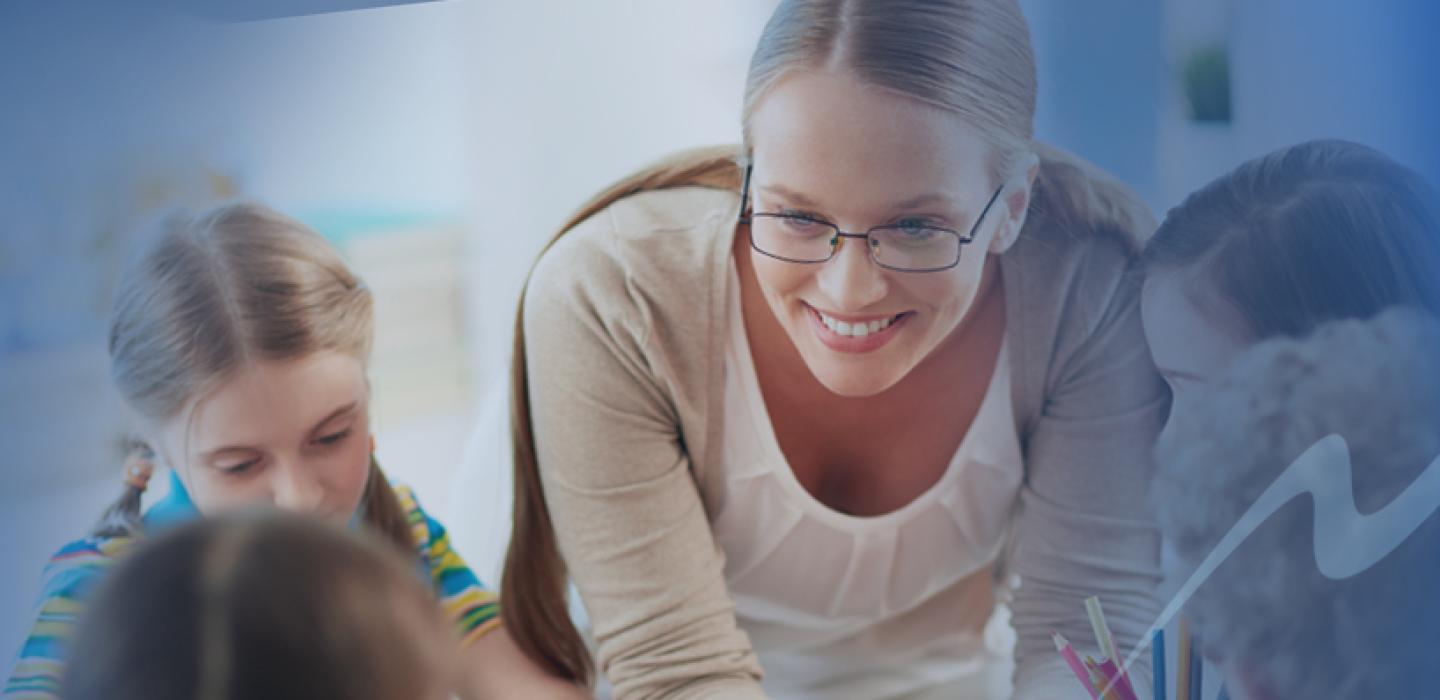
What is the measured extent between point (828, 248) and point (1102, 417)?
0.24 m

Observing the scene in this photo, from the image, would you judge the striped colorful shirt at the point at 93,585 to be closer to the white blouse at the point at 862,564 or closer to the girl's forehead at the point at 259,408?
the girl's forehead at the point at 259,408

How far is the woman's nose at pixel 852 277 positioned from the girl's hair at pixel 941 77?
3.7 inches

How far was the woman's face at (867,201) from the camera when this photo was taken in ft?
2.73

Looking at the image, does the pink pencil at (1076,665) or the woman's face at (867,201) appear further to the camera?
the pink pencil at (1076,665)

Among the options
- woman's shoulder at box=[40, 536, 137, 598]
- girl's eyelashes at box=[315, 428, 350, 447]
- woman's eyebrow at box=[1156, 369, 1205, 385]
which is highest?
woman's eyebrow at box=[1156, 369, 1205, 385]

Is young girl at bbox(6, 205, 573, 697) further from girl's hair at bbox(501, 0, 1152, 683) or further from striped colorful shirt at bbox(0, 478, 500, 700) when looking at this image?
girl's hair at bbox(501, 0, 1152, 683)

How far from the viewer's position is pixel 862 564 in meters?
1.02

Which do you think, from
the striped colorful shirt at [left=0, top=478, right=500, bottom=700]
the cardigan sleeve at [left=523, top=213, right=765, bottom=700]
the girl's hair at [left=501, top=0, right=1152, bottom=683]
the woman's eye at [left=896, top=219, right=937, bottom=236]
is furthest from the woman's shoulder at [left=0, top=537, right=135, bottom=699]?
the woman's eye at [left=896, top=219, right=937, bottom=236]

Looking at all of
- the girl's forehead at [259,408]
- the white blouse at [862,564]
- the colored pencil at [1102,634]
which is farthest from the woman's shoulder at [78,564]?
the colored pencil at [1102,634]

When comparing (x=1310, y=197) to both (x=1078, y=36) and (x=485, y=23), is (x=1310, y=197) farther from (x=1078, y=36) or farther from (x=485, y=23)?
(x=485, y=23)

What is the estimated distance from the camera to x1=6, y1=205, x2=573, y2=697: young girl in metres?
0.89

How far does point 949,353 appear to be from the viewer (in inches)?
37.1

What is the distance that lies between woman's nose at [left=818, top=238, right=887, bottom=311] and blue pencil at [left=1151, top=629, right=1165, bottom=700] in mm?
299

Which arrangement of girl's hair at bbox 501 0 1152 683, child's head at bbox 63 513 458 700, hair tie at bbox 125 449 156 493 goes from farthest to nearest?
hair tie at bbox 125 449 156 493
girl's hair at bbox 501 0 1152 683
child's head at bbox 63 513 458 700
